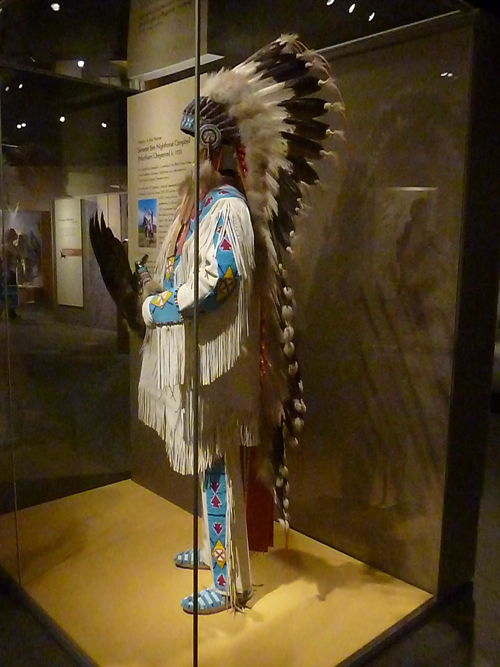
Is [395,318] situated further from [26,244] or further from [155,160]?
[26,244]

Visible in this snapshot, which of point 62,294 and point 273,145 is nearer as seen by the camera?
point 273,145

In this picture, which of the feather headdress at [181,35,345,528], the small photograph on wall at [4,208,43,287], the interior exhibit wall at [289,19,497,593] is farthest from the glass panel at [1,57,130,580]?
the interior exhibit wall at [289,19,497,593]

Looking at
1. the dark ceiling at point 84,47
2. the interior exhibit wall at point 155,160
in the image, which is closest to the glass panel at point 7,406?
the dark ceiling at point 84,47

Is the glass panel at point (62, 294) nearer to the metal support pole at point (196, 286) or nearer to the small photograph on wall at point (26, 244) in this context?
the small photograph on wall at point (26, 244)

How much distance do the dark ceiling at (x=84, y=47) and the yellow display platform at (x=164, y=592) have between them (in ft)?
3.91

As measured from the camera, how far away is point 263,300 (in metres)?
1.76

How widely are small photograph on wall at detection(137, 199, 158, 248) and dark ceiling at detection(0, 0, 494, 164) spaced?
6.5 inches

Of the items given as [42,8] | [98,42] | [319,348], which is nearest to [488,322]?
[319,348]

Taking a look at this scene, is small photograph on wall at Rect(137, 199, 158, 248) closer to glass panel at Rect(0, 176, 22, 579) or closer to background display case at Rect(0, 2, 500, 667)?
background display case at Rect(0, 2, 500, 667)

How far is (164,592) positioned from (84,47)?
164 cm

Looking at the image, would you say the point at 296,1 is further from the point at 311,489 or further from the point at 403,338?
the point at 311,489

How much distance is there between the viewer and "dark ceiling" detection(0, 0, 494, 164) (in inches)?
72.4

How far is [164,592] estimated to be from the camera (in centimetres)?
190

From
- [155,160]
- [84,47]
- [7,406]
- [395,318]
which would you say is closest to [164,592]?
[7,406]
